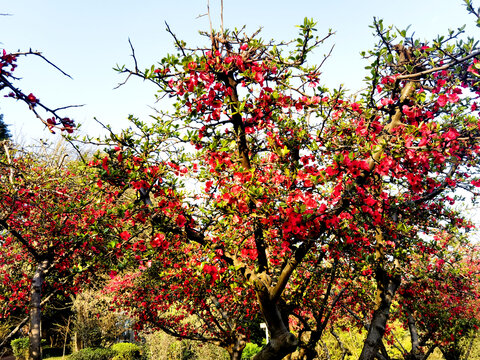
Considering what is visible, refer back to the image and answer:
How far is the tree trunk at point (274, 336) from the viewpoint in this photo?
14.5 ft

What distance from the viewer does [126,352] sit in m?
16.8

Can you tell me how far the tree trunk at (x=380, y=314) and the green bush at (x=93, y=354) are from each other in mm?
15029

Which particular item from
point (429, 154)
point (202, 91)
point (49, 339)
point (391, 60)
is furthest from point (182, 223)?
point (49, 339)

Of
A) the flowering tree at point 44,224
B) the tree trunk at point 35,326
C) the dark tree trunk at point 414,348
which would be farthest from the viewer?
the dark tree trunk at point 414,348

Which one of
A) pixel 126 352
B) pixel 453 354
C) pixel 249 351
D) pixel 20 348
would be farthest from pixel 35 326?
pixel 20 348

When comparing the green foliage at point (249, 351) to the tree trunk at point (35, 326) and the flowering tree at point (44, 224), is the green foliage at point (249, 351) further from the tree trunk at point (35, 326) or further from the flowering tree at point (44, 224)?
the tree trunk at point (35, 326)

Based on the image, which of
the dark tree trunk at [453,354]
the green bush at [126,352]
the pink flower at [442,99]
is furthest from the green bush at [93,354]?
the pink flower at [442,99]

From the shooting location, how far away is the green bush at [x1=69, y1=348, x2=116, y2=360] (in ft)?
52.1

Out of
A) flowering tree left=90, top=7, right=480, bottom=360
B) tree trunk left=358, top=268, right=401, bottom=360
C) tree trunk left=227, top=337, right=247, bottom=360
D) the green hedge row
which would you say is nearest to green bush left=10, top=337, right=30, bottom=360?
the green hedge row

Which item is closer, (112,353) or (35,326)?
(35,326)

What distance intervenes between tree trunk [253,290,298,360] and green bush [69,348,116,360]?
15070 mm

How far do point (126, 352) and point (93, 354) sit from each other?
64.5 inches

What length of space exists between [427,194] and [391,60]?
329 centimetres

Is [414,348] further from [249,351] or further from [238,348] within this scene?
[249,351]
